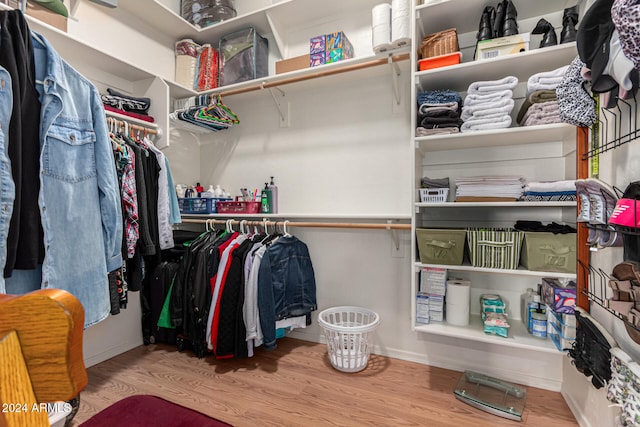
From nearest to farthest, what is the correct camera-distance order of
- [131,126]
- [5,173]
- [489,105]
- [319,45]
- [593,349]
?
[5,173] < [593,349] < [489,105] < [131,126] < [319,45]

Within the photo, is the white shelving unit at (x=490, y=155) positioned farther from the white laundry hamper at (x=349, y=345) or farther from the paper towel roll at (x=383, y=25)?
the white laundry hamper at (x=349, y=345)

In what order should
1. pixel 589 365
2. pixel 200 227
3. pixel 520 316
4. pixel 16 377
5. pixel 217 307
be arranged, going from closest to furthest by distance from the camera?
pixel 16 377
pixel 589 365
pixel 520 316
pixel 217 307
pixel 200 227

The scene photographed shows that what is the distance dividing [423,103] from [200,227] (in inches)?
81.0

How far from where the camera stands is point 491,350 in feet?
6.11

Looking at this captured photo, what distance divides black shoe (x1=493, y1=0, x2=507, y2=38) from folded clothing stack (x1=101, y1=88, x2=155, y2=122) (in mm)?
2065

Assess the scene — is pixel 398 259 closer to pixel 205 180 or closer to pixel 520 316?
pixel 520 316

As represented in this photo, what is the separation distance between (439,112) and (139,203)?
169 cm

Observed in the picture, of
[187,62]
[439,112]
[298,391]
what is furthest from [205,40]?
[298,391]

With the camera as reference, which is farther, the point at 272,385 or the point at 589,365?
the point at 272,385

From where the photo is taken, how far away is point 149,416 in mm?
956

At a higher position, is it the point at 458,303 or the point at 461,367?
the point at 458,303

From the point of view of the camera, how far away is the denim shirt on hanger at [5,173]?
3.10ft

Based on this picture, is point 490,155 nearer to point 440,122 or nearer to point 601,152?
point 440,122

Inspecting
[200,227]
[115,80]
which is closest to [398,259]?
[200,227]
